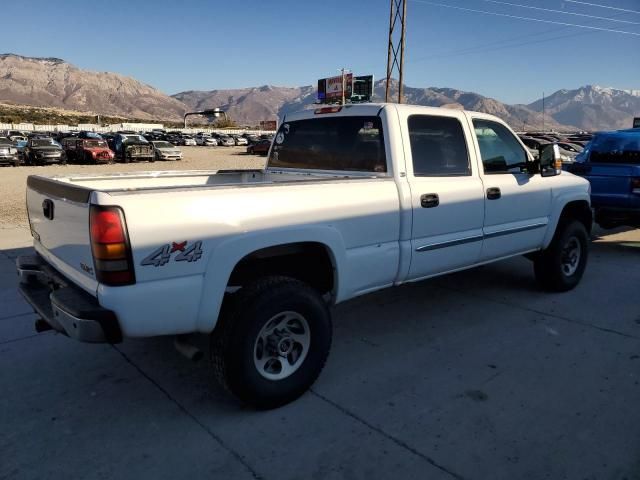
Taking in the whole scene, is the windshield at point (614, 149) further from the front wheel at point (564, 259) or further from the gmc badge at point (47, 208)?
the gmc badge at point (47, 208)

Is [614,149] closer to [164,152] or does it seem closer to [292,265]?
[292,265]

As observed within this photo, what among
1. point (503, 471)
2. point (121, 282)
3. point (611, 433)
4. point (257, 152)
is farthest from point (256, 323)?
point (257, 152)

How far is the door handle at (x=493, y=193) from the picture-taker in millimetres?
4305

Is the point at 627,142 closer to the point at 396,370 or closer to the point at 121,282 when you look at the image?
the point at 396,370

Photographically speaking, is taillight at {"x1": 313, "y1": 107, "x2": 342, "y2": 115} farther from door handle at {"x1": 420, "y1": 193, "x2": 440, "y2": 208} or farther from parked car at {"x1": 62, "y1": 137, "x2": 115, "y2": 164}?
parked car at {"x1": 62, "y1": 137, "x2": 115, "y2": 164}

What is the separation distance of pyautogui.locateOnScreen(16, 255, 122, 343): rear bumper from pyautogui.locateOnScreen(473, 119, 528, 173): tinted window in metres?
3.34

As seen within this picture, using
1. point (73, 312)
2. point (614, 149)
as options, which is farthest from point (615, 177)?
point (73, 312)

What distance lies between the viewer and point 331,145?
4254mm

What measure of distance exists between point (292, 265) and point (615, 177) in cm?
607

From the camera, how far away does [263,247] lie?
2900mm

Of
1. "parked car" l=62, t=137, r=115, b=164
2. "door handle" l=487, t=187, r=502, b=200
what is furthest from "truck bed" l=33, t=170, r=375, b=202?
"parked car" l=62, t=137, r=115, b=164

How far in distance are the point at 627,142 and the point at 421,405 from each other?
630cm

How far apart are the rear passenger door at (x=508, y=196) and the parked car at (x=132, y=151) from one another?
91.0ft

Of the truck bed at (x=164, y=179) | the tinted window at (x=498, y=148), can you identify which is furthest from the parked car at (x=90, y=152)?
the tinted window at (x=498, y=148)
